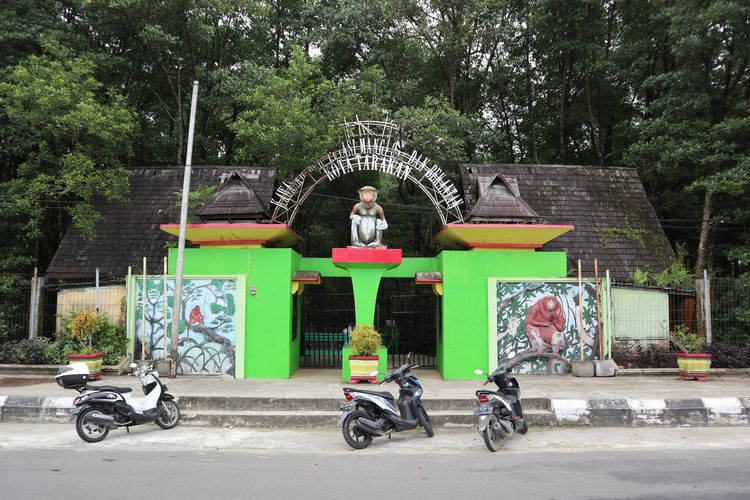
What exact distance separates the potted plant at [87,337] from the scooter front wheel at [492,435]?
8869 mm

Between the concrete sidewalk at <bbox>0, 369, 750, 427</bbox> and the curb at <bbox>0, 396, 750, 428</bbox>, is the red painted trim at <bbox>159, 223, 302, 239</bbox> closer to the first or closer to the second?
the concrete sidewalk at <bbox>0, 369, 750, 427</bbox>

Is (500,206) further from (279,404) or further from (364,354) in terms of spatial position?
(279,404)

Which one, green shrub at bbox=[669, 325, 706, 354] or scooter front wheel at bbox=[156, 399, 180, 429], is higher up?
green shrub at bbox=[669, 325, 706, 354]

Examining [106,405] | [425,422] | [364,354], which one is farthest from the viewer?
[364,354]

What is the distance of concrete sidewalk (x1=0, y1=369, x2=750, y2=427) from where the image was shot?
8.76 m

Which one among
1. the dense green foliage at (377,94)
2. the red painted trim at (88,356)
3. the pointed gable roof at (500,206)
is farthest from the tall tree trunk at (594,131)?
the red painted trim at (88,356)

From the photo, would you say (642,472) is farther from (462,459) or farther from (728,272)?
(728,272)

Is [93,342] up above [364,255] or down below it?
below

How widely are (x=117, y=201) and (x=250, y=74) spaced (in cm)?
586

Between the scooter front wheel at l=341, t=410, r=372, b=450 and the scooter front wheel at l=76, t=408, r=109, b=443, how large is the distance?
3.39 meters

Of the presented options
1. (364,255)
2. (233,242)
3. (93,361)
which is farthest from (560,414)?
(93,361)

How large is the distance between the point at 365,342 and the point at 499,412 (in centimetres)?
433

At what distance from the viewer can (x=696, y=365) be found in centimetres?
1191

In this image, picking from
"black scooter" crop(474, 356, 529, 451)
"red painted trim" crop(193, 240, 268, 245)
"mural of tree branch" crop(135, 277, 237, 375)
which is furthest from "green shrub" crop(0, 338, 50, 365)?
"black scooter" crop(474, 356, 529, 451)
